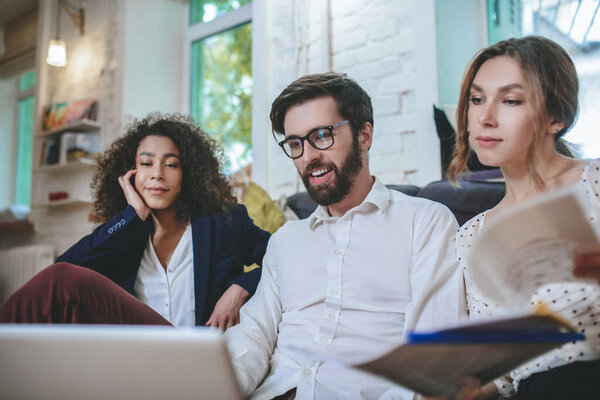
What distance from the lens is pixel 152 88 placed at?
352 cm

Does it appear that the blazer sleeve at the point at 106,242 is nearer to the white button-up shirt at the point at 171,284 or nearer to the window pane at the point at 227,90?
the white button-up shirt at the point at 171,284

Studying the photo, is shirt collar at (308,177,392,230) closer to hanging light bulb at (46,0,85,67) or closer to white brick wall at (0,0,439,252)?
white brick wall at (0,0,439,252)

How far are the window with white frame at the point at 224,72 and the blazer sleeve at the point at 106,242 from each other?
4.85 feet

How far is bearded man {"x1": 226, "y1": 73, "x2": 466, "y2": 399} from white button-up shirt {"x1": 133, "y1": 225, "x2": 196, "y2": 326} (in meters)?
0.26

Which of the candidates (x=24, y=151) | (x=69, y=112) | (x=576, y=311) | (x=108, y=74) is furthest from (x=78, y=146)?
(x=576, y=311)

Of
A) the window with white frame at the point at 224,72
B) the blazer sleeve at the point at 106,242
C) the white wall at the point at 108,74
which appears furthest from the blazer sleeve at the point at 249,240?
the white wall at the point at 108,74

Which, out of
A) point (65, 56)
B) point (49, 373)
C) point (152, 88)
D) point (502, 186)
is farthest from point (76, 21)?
point (49, 373)

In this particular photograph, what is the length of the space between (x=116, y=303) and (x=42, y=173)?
3.20 m

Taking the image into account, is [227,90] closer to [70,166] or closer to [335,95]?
[70,166]

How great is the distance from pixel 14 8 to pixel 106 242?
3938mm

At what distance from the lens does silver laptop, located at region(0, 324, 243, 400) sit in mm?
529

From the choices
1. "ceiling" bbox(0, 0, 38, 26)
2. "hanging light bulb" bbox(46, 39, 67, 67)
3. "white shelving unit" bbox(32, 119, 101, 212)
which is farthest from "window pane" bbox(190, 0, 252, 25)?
"ceiling" bbox(0, 0, 38, 26)

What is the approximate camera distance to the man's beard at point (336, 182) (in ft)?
4.36

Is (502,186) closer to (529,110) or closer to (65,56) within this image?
(529,110)
